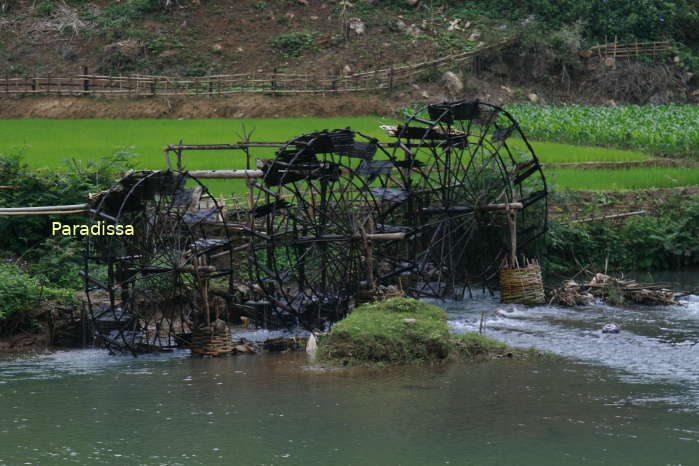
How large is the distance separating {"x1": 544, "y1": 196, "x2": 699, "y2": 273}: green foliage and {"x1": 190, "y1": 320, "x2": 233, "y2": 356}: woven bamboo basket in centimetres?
912

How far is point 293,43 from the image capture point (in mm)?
49938

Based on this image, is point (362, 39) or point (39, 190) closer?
point (39, 190)

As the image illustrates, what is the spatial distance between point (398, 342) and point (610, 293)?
5.97 meters

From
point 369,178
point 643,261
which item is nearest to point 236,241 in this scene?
point 369,178

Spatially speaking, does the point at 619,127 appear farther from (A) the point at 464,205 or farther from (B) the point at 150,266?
(B) the point at 150,266

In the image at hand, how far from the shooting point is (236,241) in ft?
66.4

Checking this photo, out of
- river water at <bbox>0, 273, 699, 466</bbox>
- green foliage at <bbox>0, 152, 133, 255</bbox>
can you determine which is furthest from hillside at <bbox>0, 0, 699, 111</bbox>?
river water at <bbox>0, 273, 699, 466</bbox>

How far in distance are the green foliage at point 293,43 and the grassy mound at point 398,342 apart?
3532cm

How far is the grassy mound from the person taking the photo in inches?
585

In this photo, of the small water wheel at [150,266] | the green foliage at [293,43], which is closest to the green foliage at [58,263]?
the small water wheel at [150,266]

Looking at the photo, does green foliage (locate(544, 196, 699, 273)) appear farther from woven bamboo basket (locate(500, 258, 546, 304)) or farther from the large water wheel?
the large water wheel

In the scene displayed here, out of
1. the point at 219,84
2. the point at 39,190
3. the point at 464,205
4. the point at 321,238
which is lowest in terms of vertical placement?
the point at 321,238

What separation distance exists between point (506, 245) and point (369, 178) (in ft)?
10.9

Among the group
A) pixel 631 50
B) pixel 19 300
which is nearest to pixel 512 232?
pixel 19 300
